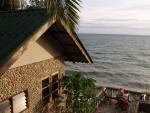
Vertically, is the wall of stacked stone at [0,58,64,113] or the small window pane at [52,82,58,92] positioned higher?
the wall of stacked stone at [0,58,64,113]

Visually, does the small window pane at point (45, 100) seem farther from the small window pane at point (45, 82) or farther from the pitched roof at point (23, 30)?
the pitched roof at point (23, 30)

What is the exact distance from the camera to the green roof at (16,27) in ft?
24.7

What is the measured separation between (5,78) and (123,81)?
46.9m

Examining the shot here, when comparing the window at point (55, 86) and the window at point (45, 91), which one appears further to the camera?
the window at point (55, 86)

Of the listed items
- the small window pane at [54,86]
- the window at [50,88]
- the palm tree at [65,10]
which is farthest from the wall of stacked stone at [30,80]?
the palm tree at [65,10]

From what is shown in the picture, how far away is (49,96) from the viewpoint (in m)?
11.8

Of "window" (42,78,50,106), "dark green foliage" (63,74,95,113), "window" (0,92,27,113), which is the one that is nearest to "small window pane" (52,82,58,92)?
"dark green foliage" (63,74,95,113)

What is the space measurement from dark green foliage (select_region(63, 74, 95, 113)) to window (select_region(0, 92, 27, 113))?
3047 mm

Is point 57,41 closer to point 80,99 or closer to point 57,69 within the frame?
point 57,69

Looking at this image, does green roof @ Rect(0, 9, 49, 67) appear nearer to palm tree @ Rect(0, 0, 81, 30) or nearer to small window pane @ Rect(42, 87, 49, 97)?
palm tree @ Rect(0, 0, 81, 30)

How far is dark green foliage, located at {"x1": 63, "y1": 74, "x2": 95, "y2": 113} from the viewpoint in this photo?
12438 mm

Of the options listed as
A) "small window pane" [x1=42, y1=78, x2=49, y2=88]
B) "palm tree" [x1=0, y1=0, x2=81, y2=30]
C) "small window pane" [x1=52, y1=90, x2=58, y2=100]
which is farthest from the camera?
"small window pane" [x1=52, y1=90, x2=58, y2=100]

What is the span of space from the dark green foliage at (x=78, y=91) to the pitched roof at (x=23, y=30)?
4.79 ft

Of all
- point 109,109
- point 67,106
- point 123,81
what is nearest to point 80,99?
point 67,106
